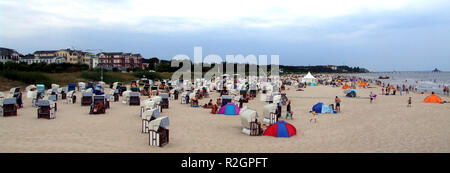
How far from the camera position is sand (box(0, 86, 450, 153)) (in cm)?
921

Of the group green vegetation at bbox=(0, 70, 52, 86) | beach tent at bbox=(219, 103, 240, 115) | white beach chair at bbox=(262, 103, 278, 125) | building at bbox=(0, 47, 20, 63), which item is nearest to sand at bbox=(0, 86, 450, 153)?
beach tent at bbox=(219, 103, 240, 115)

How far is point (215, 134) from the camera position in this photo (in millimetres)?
11383

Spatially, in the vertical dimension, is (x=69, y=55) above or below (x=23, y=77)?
above

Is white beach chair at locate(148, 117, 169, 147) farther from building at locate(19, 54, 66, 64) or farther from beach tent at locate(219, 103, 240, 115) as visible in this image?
building at locate(19, 54, 66, 64)

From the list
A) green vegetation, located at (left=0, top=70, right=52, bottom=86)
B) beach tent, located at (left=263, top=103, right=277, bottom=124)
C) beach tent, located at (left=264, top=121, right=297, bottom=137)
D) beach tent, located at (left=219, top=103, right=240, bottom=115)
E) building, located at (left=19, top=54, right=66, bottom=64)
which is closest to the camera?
beach tent, located at (left=264, top=121, right=297, bottom=137)

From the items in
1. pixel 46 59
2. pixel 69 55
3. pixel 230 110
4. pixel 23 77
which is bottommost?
pixel 230 110

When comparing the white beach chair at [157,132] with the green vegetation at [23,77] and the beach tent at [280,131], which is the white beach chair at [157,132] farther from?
the green vegetation at [23,77]

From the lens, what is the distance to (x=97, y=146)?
9094 millimetres

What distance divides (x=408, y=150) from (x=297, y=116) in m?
7.12

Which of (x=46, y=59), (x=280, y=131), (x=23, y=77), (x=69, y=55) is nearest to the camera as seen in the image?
(x=280, y=131)

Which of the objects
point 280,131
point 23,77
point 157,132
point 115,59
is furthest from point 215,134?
point 115,59

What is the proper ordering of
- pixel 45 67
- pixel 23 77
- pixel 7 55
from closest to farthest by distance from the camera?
pixel 23 77 < pixel 45 67 < pixel 7 55

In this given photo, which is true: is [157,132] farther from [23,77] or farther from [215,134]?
[23,77]
